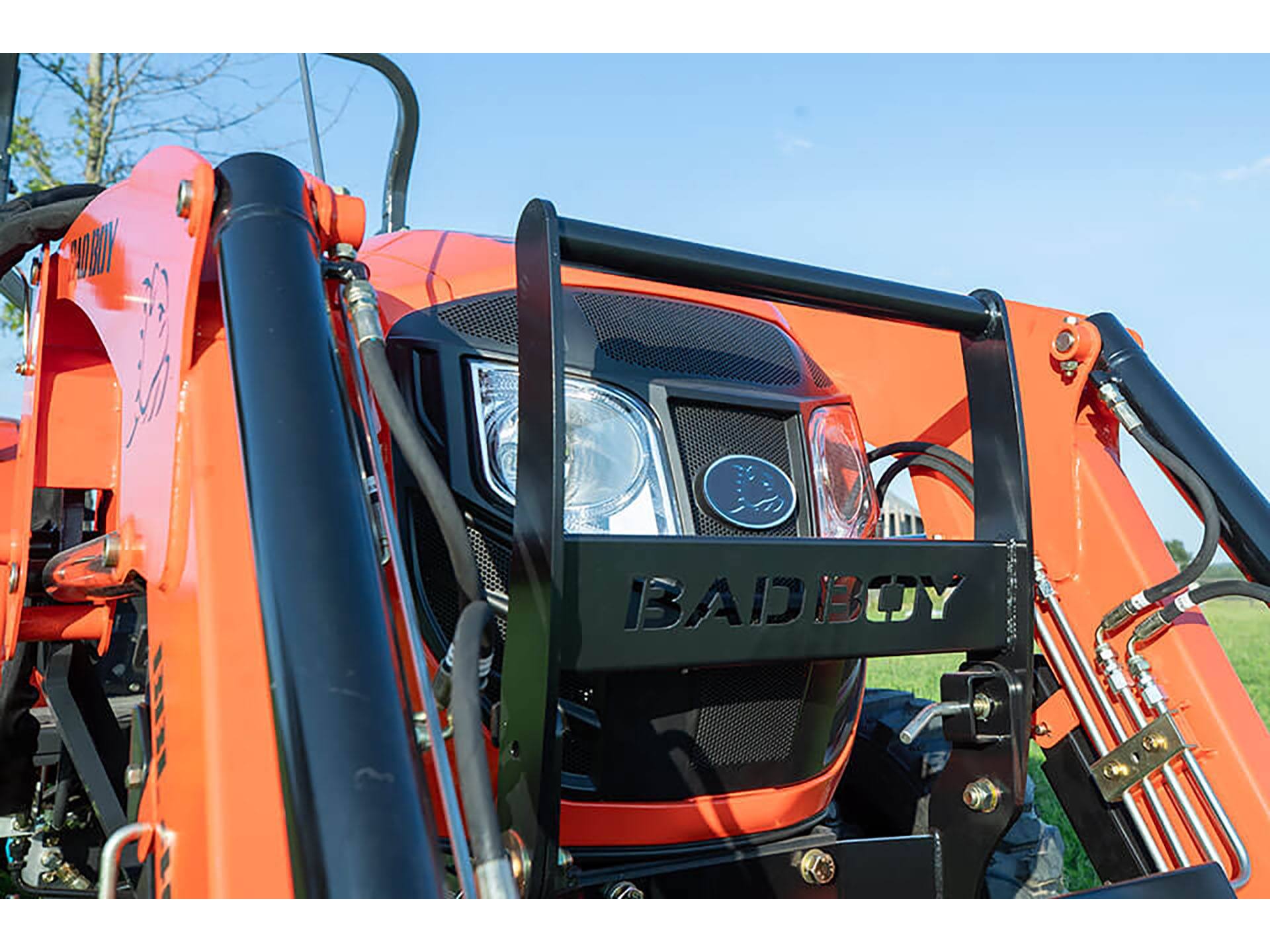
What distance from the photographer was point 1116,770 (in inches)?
78.5

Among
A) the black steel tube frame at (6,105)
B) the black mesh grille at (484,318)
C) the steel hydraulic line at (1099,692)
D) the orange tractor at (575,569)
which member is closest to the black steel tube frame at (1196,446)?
the orange tractor at (575,569)

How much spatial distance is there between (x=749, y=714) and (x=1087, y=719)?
2.15 ft

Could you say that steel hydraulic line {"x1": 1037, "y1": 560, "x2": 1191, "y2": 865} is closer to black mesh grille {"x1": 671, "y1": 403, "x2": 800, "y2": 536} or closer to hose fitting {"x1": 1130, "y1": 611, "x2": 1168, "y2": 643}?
hose fitting {"x1": 1130, "y1": 611, "x2": 1168, "y2": 643}

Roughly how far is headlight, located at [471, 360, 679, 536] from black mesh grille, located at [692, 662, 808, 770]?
10.7 inches

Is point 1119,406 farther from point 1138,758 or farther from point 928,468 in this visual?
point 1138,758

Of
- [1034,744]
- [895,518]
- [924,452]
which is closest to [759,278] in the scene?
[924,452]

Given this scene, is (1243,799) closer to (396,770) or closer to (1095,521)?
(1095,521)

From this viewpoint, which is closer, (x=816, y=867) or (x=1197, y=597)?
(x=816, y=867)

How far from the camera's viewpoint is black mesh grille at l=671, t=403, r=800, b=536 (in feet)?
5.74

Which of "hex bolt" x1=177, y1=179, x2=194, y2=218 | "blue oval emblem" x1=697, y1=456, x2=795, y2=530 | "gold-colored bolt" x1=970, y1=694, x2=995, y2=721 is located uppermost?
"hex bolt" x1=177, y1=179, x2=194, y2=218

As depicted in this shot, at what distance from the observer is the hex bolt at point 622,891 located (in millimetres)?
1676

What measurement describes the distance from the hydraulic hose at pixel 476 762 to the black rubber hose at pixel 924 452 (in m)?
1.29

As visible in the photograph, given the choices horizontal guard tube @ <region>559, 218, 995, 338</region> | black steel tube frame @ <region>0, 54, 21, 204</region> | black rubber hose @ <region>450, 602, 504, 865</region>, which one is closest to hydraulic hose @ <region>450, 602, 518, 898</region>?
black rubber hose @ <region>450, 602, 504, 865</region>

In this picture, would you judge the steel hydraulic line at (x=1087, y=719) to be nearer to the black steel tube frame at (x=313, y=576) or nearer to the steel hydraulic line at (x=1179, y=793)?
the steel hydraulic line at (x=1179, y=793)
